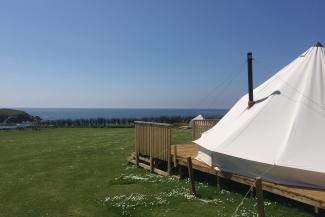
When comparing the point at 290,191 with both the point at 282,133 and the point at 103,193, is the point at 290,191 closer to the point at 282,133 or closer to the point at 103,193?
the point at 282,133

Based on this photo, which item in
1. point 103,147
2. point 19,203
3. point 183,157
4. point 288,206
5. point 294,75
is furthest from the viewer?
point 103,147

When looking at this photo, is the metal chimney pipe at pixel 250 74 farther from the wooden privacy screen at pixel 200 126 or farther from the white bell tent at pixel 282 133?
the wooden privacy screen at pixel 200 126

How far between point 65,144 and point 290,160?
18.7 m

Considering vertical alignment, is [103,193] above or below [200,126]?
below

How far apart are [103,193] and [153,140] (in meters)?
3.77

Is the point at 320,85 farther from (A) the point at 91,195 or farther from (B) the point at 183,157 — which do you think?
(A) the point at 91,195

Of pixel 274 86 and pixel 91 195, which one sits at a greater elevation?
pixel 274 86

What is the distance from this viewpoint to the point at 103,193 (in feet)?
41.9

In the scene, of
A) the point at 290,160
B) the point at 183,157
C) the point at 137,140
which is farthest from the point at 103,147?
the point at 290,160

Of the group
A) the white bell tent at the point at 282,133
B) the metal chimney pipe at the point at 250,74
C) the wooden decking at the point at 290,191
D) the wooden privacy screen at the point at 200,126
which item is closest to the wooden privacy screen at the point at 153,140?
the white bell tent at the point at 282,133

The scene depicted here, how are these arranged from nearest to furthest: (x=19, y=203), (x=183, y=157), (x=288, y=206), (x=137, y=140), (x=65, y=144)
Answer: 1. (x=288, y=206)
2. (x=19, y=203)
3. (x=183, y=157)
4. (x=137, y=140)
5. (x=65, y=144)

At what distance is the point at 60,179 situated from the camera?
49.5ft

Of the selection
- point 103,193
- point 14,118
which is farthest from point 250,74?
point 14,118

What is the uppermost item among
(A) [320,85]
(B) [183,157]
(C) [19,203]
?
(A) [320,85]
